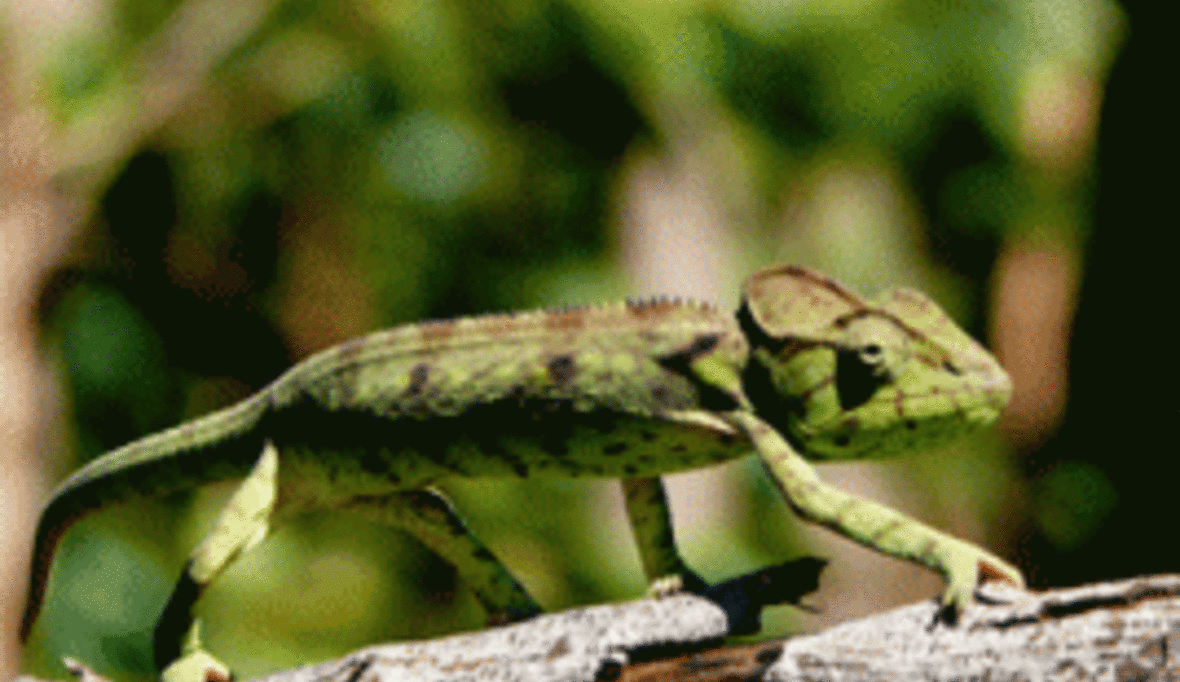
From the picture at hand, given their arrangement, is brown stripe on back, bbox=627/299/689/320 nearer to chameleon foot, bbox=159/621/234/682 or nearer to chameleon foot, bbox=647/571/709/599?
chameleon foot, bbox=647/571/709/599

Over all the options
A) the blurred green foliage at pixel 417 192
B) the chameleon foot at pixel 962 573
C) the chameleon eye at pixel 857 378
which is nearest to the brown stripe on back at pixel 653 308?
the chameleon eye at pixel 857 378

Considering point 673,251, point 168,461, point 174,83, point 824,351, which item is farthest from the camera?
point 673,251

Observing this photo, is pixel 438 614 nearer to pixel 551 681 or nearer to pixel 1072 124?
pixel 1072 124

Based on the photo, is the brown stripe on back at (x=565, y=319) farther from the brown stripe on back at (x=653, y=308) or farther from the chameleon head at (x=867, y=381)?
the chameleon head at (x=867, y=381)

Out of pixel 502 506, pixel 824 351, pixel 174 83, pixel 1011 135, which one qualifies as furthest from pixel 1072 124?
pixel 824 351

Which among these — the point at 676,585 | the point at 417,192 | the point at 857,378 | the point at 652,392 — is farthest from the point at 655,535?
the point at 417,192

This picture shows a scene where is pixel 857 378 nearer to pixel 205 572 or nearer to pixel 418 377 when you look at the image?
pixel 418 377
